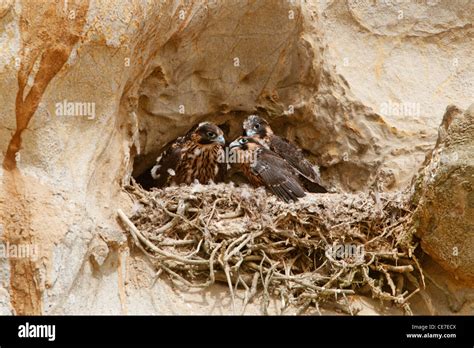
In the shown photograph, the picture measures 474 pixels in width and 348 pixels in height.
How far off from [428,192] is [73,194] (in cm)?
268

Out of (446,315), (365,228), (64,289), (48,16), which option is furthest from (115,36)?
(446,315)

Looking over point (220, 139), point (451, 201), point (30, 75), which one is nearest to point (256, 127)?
point (220, 139)

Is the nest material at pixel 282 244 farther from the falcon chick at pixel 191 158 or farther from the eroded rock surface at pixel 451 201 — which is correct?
the falcon chick at pixel 191 158

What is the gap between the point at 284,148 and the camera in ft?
36.5

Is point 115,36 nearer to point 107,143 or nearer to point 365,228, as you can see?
point 107,143

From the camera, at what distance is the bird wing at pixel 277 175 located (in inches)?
403

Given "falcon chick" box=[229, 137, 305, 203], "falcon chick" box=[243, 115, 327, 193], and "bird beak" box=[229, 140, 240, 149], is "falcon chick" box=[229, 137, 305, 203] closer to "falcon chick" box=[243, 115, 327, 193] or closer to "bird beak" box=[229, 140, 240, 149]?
"bird beak" box=[229, 140, 240, 149]

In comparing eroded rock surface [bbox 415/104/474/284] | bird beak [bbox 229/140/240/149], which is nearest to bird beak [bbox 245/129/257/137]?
bird beak [bbox 229/140/240/149]

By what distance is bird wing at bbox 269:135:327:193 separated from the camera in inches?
428

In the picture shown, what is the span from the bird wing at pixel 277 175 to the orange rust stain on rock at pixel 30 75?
2648mm

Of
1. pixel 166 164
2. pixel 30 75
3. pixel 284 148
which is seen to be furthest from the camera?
pixel 284 148

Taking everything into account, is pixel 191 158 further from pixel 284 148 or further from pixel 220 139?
pixel 284 148

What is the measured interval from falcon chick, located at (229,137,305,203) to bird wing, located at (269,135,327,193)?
120mm

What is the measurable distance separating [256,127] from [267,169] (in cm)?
61
